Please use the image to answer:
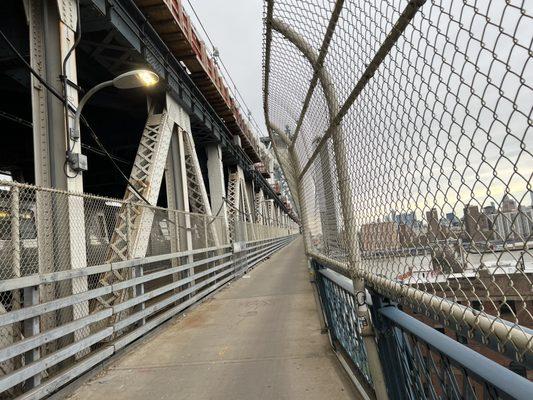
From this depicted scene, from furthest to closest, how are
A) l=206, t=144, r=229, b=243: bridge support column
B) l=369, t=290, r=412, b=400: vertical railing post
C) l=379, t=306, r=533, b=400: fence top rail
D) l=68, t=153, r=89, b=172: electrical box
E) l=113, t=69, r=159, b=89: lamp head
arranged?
l=206, t=144, r=229, b=243: bridge support column, l=113, t=69, r=159, b=89: lamp head, l=68, t=153, r=89, b=172: electrical box, l=369, t=290, r=412, b=400: vertical railing post, l=379, t=306, r=533, b=400: fence top rail

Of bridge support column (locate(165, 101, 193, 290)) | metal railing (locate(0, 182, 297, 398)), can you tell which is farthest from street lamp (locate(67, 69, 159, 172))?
bridge support column (locate(165, 101, 193, 290))

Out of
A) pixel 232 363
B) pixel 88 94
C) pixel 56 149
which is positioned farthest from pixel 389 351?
pixel 88 94

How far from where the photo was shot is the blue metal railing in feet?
4.70

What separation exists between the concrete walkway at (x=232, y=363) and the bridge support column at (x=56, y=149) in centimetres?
96

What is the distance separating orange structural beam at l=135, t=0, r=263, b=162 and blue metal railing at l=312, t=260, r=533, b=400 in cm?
733

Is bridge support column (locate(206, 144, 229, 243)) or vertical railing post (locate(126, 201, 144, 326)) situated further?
bridge support column (locate(206, 144, 229, 243))

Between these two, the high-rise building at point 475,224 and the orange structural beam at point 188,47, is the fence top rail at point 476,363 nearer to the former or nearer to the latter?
the high-rise building at point 475,224

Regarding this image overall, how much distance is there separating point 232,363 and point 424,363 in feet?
11.4

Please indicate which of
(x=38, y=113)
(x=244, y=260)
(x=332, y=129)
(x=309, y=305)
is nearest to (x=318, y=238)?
(x=309, y=305)

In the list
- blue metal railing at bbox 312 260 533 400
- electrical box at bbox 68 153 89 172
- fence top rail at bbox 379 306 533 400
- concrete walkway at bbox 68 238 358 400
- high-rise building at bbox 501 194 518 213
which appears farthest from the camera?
electrical box at bbox 68 153 89 172

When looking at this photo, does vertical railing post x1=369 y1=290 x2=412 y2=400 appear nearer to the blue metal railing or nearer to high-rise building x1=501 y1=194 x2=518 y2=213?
the blue metal railing

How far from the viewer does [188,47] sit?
10.3 metres

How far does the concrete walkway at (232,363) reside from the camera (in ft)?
13.8

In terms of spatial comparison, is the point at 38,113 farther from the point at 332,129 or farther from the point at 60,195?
the point at 332,129
